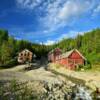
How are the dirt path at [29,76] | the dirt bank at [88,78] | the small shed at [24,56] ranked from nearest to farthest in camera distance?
the dirt bank at [88,78] < the dirt path at [29,76] < the small shed at [24,56]

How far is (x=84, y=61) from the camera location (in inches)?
3504

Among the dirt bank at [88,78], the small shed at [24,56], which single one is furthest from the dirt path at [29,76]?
the small shed at [24,56]

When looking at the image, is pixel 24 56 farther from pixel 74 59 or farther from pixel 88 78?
pixel 88 78

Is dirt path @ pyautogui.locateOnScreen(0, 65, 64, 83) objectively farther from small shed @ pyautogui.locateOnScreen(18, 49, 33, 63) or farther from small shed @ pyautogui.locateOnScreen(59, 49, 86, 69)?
small shed @ pyautogui.locateOnScreen(18, 49, 33, 63)

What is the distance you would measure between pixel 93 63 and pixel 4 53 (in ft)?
110

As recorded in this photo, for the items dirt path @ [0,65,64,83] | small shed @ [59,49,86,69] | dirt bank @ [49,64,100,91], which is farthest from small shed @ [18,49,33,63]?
dirt bank @ [49,64,100,91]

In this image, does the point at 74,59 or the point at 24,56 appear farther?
the point at 24,56

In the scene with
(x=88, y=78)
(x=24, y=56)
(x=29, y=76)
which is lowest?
(x=88, y=78)

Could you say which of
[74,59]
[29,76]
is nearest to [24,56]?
[74,59]

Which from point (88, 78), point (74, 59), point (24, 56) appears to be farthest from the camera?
point (24, 56)

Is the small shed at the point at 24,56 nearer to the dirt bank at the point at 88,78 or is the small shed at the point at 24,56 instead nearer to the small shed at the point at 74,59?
the small shed at the point at 74,59

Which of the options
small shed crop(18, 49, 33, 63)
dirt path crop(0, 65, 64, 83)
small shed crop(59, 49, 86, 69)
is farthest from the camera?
small shed crop(18, 49, 33, 63)

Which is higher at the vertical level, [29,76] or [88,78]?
[29,76]

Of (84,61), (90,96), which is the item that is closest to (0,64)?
(84,61)
